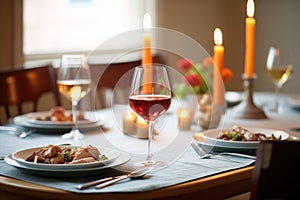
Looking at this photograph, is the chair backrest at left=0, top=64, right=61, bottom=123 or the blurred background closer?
the chair backrest at left=0, top=64, right=61, bottom=123

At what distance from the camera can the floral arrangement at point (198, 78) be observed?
2.47 meters

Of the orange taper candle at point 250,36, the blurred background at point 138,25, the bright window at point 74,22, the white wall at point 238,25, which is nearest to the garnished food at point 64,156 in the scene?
the orange taper candle at point 250,36

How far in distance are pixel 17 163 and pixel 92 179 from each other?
190 millimetres

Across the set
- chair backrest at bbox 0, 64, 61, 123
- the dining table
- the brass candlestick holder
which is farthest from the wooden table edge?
chair backrest at bbox 0, 64, 61, 123

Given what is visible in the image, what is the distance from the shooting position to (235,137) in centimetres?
169

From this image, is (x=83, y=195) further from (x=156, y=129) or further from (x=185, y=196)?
(x=156, y=129)

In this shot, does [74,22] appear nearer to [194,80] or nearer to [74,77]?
[194,80]

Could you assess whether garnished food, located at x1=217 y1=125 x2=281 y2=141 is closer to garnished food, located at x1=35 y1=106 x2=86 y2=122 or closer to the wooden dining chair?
garnished food, located at x1=35 y1=106 x2=86 y2=122

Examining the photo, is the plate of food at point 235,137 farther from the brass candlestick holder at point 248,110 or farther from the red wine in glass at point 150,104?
the brass candlestick holder at point 248,110

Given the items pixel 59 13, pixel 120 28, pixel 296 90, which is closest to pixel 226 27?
pixel 296 90

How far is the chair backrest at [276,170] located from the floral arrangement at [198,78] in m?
1.24

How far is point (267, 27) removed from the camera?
5113 millimetres

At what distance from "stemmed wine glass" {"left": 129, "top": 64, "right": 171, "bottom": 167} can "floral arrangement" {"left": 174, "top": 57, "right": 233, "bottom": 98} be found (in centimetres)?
98

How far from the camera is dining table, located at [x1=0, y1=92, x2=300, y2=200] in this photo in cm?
126
